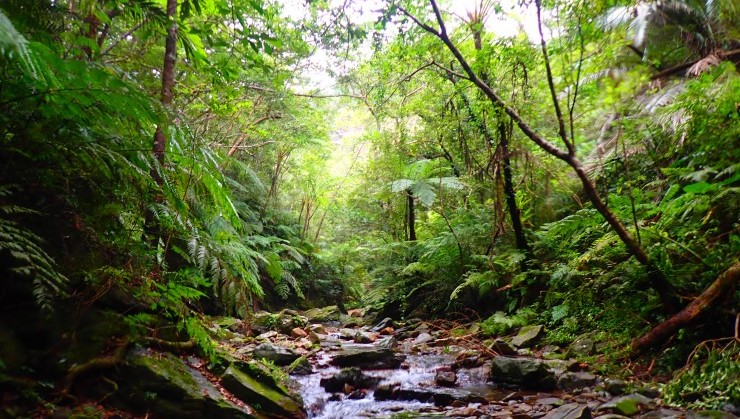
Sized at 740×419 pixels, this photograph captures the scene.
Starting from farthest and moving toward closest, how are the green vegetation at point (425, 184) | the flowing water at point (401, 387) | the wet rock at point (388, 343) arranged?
1. the wet rock at point (388, 343)
2. the flowing water at point (401, 387)
3. the green vegetation at point (425, 184)

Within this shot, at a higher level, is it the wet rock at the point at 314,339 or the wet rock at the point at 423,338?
the wet rock at the point at 314,339

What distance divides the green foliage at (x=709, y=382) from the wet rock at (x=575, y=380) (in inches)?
28.2

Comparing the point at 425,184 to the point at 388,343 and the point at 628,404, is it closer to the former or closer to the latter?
the point at 388,343

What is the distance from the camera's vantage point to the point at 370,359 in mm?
5691

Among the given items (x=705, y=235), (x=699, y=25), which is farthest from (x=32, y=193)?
(x=699, y=25)

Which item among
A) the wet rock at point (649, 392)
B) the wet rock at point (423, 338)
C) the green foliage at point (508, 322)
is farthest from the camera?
the wet rock at point (423, 338)

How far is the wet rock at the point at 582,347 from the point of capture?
4609 millimetres

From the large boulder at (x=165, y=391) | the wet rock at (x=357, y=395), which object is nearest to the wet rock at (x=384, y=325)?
the wet rock at (x=357, y=395)

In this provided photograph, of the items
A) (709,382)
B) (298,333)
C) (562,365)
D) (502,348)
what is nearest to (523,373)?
(562,365)

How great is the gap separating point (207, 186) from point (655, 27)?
898 centimetres

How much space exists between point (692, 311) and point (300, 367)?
14.0 feet

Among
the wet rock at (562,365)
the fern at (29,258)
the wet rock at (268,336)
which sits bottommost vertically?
the wet rock at (562,365)

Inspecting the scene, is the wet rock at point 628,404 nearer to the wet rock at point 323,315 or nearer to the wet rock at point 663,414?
the wet rock at point 663,414

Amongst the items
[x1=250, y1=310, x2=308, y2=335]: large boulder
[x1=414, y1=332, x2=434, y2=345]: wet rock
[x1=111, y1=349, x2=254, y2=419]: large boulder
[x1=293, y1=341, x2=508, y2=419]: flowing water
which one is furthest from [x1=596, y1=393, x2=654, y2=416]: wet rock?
[x1=250, y1=310, x2=308, y2=335]: large boulder
